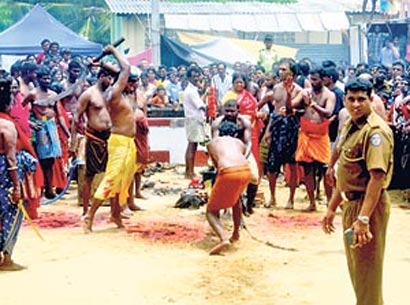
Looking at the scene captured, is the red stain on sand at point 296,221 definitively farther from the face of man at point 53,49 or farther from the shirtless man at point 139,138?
the face of man at point 53,49

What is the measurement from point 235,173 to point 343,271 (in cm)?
143

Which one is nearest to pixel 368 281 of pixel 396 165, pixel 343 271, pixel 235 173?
pixel 343 271

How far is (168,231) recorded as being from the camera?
9180 millimetres

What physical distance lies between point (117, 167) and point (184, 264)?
1732 millimetres

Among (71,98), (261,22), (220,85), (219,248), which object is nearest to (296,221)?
(219,248)

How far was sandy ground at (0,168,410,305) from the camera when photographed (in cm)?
663

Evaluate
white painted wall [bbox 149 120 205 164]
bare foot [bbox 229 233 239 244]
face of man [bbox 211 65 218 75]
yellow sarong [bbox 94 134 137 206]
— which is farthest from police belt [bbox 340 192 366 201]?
face of man [bbox 211 65 218 75]

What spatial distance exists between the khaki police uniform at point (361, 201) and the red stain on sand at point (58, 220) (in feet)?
16.2

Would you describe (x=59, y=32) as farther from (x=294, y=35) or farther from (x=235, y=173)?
(x=235, y=173)

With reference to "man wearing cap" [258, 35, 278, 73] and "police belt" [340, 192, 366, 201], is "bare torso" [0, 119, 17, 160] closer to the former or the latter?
"police belt" [340, 192, 366, 201]

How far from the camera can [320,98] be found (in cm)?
1028

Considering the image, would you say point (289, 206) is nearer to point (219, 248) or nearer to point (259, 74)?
point (219, 248)

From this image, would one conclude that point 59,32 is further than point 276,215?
Yes

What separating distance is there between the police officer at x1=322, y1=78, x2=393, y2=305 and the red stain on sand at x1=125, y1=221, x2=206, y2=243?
369 cm
